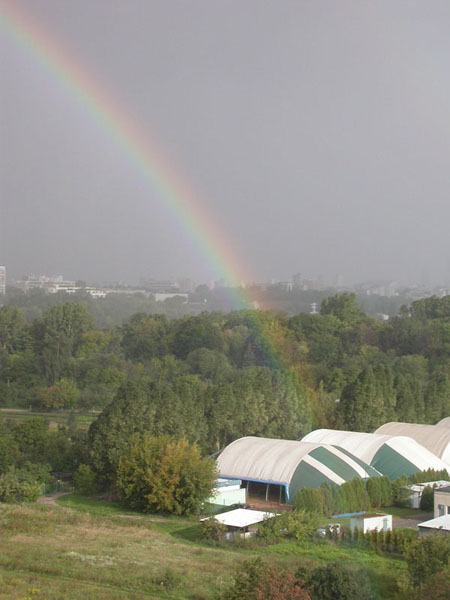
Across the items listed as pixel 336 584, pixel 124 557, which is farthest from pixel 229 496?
pixel 336 584

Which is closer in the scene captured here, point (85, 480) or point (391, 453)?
point (85, 480)

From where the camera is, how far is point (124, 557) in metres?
15.7

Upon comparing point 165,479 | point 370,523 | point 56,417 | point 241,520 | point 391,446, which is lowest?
point 241,520

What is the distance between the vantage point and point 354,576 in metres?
12.9

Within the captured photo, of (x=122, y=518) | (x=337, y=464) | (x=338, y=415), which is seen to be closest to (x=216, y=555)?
(x=122, y=518)

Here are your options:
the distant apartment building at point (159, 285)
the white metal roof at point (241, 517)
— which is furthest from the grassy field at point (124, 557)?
the distant apartment building at point (159, 285)

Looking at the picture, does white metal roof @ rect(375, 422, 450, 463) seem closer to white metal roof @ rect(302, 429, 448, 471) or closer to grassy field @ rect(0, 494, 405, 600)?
white metal roof @ rect(302, 429, 448, 471)

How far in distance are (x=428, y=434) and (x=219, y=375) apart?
2259cm

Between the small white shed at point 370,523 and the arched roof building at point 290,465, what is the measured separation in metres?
3.32

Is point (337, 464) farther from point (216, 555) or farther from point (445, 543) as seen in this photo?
point (445, 543)

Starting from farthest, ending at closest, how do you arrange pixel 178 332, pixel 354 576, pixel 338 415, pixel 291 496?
pixel 178 332
pixel 338 415
pixel 291 496
pixel 354 576

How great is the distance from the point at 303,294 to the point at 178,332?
148 feet

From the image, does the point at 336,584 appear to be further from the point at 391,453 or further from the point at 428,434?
the point at 428,434

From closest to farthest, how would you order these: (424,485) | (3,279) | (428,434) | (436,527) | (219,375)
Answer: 1. (436,527)
2. (424,485)
3. (428,434)
4. (219,375)
5. (3,279)
